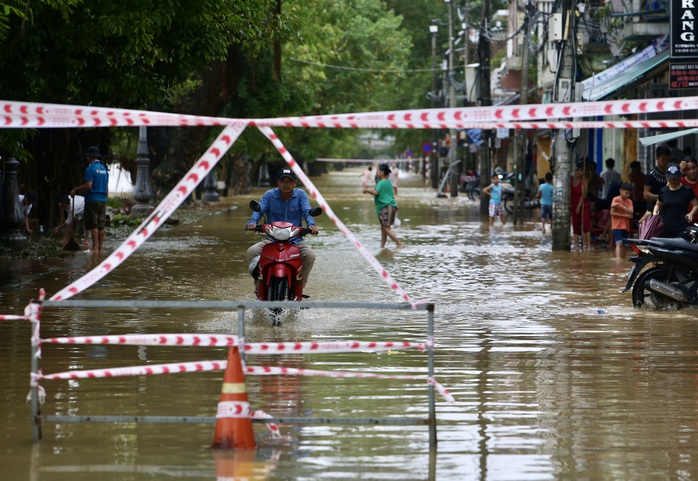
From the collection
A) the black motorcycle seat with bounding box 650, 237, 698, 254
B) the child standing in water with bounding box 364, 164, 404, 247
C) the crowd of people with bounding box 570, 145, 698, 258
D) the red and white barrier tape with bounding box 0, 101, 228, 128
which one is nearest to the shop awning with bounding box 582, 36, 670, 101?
the crowd of people with bounding box 570, 145, 698, 258

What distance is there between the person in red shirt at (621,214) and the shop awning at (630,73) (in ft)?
15.4

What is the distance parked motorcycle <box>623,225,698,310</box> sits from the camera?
1354 cm

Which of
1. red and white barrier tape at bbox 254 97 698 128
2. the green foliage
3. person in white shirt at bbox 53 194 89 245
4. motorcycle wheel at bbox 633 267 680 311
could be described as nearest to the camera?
red and white barrier tape at bbox 254 97 698 128

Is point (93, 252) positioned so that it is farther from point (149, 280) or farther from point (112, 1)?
point (112, 1)

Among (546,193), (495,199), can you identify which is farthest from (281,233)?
(495,199)

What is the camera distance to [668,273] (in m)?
13.9

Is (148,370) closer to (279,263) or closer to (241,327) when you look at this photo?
(241,327)

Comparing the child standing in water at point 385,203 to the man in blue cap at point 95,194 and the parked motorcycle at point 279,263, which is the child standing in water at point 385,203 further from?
the parked motorcycle at point 279,263

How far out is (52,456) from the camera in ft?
22.8

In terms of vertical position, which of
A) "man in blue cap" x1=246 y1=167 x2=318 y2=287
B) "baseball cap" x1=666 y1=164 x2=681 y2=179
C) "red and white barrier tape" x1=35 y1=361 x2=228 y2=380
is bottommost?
"red and white barrier tape" x1=35 y1=361 x2=228 y2=380

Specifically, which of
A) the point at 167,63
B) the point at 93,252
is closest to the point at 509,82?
the point at 93,252

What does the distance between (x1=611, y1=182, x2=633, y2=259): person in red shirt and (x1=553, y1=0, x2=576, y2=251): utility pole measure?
1.93 metres

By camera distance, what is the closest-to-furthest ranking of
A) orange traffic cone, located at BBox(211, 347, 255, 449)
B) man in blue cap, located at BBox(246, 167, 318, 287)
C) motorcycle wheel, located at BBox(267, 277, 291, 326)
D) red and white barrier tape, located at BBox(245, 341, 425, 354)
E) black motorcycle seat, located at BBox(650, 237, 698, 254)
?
1. orange traffic cone, located at BBox(211, 347, 255, 449)
2. red and white barrier tape, located at BBox(245, 341, 425, 354)
3. motorcycle wheel, located at BBox(267, 277, 291, 326)
4. man in blue cap, located at BBox(246, 167, 318, 287)
5. black motorcycle seat, located at BBox(650, 237, 698, 254)

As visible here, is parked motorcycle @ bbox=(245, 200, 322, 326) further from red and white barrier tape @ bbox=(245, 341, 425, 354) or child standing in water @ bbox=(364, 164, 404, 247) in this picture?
child standing in water @ bbox=(364, 164, 404, 247)
